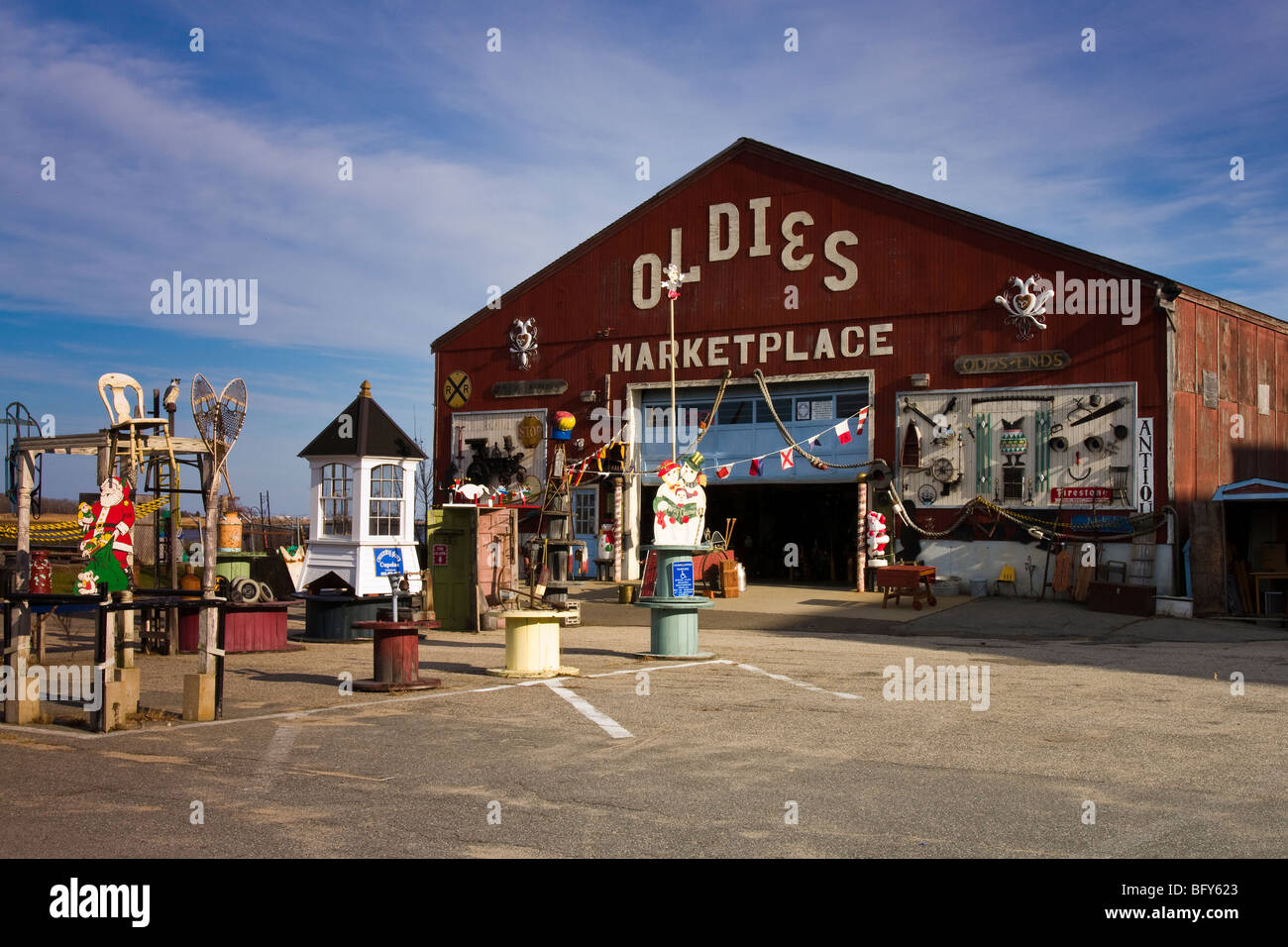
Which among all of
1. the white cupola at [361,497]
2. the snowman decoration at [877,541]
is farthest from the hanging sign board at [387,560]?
the snowman decoration at [877,541]

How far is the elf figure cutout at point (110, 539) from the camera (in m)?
10.9

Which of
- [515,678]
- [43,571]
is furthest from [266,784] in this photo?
[43,571]

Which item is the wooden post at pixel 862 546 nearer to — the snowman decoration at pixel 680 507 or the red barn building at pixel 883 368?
the red barn building at pixel 883 368

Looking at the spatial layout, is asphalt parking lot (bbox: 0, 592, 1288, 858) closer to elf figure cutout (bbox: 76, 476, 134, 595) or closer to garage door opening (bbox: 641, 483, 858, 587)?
elf figure cutout (bbox: 76, 476, 134, 595)

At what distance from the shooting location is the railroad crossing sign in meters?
35.5

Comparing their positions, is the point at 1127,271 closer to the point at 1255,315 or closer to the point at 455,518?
the point at 1255,315

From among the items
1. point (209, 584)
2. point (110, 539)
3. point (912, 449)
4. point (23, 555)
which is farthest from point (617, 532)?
point (110, 539)

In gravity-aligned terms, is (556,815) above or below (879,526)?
below

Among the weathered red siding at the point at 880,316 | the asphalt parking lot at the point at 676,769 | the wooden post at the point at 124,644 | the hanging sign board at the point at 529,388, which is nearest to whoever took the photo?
the asphalt parking lot at the point at 676,769

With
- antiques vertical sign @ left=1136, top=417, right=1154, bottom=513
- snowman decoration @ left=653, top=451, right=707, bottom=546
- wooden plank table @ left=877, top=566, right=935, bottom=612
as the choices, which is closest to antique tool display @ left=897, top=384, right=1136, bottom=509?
antiques vertical sign @ left=1136, top=417, right=1154, bottom=513

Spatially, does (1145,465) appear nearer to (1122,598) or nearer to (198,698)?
(1122,598)

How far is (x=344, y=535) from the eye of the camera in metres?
19.7

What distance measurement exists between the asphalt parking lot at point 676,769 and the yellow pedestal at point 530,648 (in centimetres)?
46

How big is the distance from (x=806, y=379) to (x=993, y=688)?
17.6m
